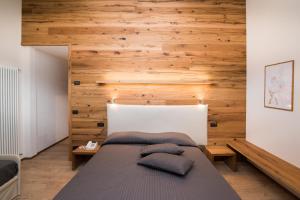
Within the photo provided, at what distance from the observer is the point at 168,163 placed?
194cm

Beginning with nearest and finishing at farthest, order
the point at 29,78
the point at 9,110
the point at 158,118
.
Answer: the point at 9,110, the point at 158,118, the point at 29,78

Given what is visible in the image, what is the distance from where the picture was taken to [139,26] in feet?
11.3

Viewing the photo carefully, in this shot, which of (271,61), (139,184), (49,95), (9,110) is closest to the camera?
(139,184)

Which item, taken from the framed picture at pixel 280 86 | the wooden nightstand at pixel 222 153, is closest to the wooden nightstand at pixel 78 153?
the wooden nightstand at pixel 222 153

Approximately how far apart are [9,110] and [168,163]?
280cm

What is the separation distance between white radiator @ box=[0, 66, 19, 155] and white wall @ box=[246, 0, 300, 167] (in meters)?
4.02

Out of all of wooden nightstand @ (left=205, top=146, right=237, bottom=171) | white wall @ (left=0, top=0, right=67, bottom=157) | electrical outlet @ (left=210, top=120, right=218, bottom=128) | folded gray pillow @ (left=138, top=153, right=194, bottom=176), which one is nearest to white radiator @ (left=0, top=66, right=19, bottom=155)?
white wall @ (left=0, top=0, right=67, bottom=157)

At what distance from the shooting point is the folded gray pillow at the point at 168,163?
1875mm

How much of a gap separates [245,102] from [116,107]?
232 centimetres

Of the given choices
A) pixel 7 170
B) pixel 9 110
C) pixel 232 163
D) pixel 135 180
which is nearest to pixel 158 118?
pixel 232 163

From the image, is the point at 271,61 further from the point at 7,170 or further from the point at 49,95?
the point at 49,95

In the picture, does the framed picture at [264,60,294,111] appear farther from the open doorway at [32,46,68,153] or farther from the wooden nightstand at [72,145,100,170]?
the open doorway at [32,46,68,153]

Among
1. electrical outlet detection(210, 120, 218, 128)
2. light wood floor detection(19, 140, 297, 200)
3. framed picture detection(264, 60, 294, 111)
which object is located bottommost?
A: light wood floor detection(19, 140, 297, 200)

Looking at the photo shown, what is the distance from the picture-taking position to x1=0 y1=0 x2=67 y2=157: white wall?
3.28 metres
